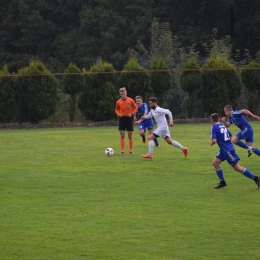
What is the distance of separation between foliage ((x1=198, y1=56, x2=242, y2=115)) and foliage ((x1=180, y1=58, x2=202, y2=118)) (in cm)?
37

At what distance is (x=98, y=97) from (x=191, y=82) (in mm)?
5025

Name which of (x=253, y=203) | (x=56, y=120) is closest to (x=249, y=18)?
(x=56, y=120)

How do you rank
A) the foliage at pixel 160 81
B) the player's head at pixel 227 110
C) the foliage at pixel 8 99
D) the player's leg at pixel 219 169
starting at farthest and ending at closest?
1. the foliage at pixel 160 81
2. the foliage at pixel 8 99
3. the player's head at pixel 227 110
4. the player's leg at pixel 219 169

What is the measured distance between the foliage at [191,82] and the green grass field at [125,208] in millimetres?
17005

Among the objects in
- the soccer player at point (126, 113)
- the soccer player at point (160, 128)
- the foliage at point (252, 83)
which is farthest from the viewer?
the foliage at point (252, 83)

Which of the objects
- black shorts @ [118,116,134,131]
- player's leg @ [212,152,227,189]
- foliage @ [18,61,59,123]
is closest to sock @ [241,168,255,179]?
player's leg @ [212,152,227,189]

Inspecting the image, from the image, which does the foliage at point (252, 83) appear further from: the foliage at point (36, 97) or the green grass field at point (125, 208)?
the green grass field at point (125, 208)

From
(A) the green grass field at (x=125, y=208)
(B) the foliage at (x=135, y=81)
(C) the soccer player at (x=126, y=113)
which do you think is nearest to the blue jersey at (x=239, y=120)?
(A) the green grass field at (x=125, y=208)

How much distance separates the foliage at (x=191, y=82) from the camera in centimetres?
3838

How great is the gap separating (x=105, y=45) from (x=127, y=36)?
78.8 inches

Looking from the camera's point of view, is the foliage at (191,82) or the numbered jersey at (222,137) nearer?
the numbered jersey at (222,137)

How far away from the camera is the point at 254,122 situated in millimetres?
36875

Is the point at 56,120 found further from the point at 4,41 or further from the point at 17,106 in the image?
the point at 4,41

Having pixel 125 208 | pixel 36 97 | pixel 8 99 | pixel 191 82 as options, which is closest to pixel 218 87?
pixel 191 82
